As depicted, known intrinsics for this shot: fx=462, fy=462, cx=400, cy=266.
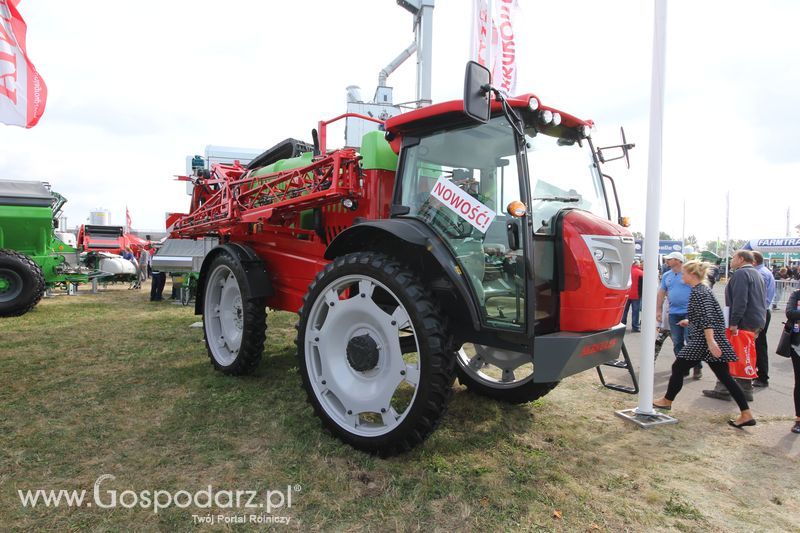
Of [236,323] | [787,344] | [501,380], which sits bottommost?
[501,380]

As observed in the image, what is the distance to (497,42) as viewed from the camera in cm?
761

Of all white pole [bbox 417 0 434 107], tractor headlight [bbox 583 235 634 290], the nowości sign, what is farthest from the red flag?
white pole [bbox 417 0 434 107]

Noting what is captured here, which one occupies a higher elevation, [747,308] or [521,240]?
[521,240]

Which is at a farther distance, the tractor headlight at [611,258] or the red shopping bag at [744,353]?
the red shopping bag at [744,353]

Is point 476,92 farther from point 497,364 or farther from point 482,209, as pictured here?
point 497,364

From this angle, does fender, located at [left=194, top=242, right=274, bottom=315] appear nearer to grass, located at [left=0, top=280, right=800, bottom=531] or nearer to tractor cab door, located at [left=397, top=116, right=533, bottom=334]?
grass, located at [left=0, top=280, right=800, bottom=531]

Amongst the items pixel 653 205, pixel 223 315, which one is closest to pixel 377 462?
pixel 223 315

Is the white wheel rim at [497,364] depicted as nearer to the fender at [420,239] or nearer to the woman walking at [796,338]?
the fender at [420,239]

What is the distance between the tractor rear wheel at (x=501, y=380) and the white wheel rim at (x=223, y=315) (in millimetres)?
2428

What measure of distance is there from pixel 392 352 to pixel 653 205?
8.79 ft

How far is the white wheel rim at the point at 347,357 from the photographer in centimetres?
305

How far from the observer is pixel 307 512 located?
2.51 meters

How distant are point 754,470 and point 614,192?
2178 millimetres

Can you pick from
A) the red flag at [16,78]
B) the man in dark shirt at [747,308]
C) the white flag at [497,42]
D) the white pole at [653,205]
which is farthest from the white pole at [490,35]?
the red flag at [16,78]
